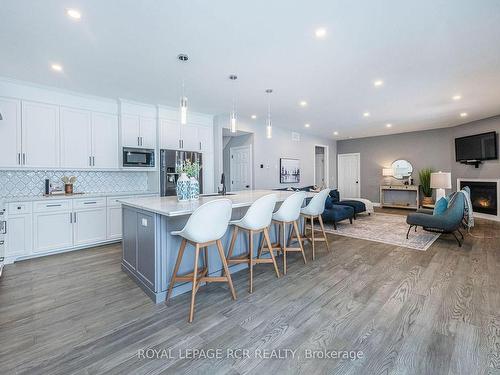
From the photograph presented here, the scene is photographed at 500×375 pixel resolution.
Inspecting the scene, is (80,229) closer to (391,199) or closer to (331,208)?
(331,208)

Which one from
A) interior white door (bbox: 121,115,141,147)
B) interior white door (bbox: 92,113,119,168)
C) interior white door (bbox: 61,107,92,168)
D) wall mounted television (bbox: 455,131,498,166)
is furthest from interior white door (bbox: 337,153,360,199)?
interior white door (bbox: 61,107,92,168)

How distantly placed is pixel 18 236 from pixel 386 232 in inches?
245

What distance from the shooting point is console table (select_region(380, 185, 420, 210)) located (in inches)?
316

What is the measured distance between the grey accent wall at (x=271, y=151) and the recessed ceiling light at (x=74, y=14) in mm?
3601

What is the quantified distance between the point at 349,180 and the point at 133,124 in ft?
26.5

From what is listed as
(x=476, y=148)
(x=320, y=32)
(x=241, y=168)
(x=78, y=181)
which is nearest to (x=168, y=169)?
(x=78, y=181)

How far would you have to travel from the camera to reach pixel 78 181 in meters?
4.36

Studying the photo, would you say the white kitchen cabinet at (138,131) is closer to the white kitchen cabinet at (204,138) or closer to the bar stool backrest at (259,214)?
the white kitchen cabinet at (204,138)

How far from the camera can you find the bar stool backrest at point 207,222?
2.05m

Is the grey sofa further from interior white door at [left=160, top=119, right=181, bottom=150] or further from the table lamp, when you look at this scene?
interior white door at [left=160, top=119, right=181, bottom=150]

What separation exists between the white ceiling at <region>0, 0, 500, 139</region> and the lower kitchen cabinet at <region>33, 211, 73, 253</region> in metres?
1.99

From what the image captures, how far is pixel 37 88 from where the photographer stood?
3.71 m

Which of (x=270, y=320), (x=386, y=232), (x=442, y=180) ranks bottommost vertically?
(x=270, y=320)

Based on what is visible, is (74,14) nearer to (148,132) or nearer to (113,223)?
(148,132)
